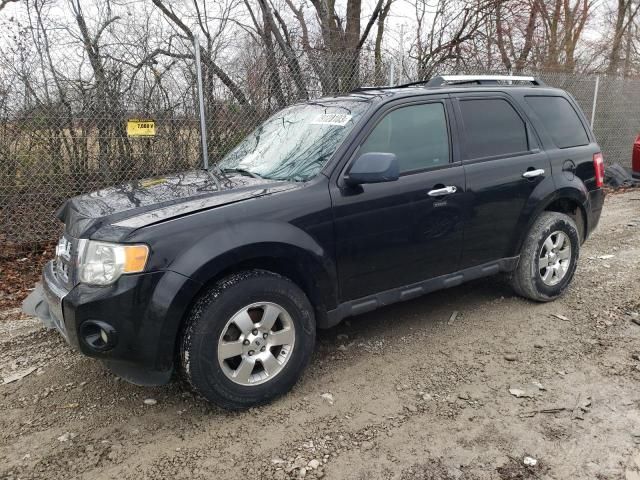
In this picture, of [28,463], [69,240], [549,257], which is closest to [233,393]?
[28,463]

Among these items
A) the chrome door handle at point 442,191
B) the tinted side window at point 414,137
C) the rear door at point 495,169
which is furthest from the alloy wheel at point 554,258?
the tinted side window at point 414,137

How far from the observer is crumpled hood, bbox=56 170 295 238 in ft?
9.13

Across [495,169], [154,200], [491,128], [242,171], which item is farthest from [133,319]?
[491,128]

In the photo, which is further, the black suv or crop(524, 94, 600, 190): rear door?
crop(524, 94, 600, 190): rear door

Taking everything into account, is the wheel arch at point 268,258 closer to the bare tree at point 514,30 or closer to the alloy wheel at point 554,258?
the alloy wheel at point 554,258

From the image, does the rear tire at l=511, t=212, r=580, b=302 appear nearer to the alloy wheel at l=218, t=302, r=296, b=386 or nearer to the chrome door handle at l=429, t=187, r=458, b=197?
the chrome door handle at l=429, t=187, r=458, b=197

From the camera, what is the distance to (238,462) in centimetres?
256

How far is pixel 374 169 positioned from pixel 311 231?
1.75ft

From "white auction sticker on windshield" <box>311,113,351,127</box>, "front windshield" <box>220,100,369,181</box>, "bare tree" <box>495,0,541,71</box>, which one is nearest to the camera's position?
"front windshield" <box>220,100,369,181</box>

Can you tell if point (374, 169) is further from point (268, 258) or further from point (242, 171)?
point (242, 171)

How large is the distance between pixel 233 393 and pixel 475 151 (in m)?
2.47

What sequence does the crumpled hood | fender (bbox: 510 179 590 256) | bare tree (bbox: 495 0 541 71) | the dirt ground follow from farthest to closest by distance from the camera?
1. bare tree (bbox: 495 0 541 71)
2. fender (bbox: 510 179 590 256)
3. the crumpled hood
4. the dirt ground

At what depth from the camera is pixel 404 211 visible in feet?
11.2

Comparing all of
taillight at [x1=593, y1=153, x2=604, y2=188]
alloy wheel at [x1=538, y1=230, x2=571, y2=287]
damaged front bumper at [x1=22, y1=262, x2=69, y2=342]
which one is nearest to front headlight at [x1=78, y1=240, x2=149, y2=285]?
damaged front bumper at [x1=22, y1=262, x2=69, y2=342]
